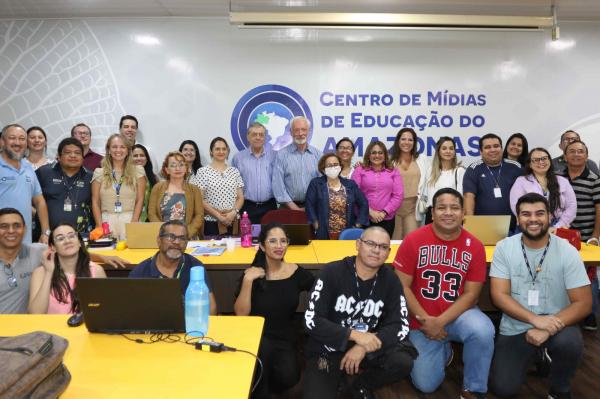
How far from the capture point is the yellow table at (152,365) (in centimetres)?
147

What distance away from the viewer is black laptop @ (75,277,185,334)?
1766 millimetres

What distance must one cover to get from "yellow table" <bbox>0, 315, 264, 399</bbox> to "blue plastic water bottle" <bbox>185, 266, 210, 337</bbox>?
0.19ft

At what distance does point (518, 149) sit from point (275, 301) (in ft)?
12.7

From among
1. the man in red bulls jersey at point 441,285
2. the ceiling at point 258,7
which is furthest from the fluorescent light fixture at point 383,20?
the man in red bulls jersey at point 441,285

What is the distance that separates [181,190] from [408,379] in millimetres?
2575

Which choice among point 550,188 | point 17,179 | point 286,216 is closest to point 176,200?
point 286,216

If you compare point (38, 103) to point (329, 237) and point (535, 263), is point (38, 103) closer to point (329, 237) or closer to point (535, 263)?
point (329, 237)

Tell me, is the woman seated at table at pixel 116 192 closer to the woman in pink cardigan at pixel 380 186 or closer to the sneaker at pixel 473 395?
the woman in pink cardigan at pixel 380 186

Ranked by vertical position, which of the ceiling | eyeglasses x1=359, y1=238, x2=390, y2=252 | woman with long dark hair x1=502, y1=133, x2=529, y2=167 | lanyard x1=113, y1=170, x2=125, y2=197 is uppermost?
the ceiling

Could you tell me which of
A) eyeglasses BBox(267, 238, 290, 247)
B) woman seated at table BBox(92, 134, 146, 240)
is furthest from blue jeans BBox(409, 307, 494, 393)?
woman seated at table BBox(92, 134, 146, 240)

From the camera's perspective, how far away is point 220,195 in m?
4.75

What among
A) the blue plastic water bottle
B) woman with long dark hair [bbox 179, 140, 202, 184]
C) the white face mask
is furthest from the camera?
woman with long dark hair [bbox 179, 140, 202, 184]

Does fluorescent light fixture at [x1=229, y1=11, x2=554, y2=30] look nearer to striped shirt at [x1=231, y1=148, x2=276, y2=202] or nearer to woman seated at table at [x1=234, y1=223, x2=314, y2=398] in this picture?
striped shirt at [x1=231, y1=148, x2=276, y2=202]

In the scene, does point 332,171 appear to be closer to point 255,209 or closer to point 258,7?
point 255,209
